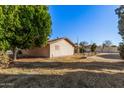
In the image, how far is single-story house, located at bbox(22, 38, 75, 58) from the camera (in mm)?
31328

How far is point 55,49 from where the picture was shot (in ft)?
106

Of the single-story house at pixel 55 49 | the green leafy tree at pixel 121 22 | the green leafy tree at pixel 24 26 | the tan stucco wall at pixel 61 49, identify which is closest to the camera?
the green leafy tree at pixel 121 22

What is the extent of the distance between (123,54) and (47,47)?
12.7m

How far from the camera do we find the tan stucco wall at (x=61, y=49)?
1250 inches

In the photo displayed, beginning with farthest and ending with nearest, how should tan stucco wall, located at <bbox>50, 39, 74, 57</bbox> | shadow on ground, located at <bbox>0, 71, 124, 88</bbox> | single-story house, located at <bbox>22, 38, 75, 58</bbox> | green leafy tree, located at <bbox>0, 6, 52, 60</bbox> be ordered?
1. tan stucco wall, located at <bbox>50, 39, 74, 57</bbox>
2. single-story house, located at <bbox>22, 38, 75, 58</bbox>
3. green leafy tree, located at <bbox>0, 6, 52, 60</bbox>
4. shadow on ground, located at <bbox>0, 71, 124, 88</bbox>

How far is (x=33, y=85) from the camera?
9992 mm

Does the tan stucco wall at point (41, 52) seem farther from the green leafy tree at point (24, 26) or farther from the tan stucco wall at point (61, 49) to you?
the green leafy tree at point (24, 26)

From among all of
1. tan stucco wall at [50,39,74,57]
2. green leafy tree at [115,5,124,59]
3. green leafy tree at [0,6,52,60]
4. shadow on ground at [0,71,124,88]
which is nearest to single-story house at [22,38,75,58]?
tan stucco wall at [50,39,74,57]

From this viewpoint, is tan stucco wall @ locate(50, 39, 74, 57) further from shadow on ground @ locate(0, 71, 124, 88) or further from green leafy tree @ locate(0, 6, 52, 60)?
shadow on ground @ locate(0, 71, 124, 88)

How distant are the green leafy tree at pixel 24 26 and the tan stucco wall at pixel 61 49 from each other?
5.32 meters

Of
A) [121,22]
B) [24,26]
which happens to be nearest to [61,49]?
[24,26]

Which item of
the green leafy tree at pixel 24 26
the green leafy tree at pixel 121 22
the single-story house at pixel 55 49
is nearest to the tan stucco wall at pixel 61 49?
the single-story house at pixel 55 49
